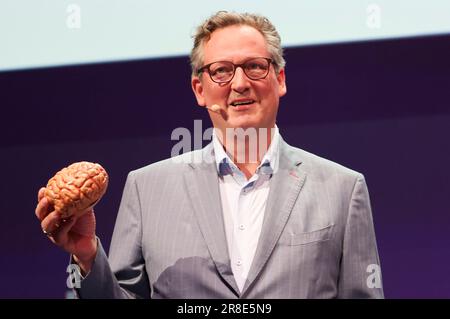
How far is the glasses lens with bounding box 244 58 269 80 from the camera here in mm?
1840

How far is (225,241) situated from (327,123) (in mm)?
1152

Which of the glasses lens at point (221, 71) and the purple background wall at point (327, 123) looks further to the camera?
the purple background wall at point (327, 123)

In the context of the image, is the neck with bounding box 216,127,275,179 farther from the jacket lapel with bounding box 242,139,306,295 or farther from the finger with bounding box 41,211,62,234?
the finger with bounding box 41,211,62,234

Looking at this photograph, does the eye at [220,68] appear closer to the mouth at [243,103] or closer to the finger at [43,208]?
the mouth at [243,103]

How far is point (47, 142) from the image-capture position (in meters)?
2.77

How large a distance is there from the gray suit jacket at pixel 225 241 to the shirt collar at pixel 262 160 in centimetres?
2

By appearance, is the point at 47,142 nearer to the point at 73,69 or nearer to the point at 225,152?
the point at 73,69

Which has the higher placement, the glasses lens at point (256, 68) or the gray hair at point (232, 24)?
the gray hair at point (232, 24)

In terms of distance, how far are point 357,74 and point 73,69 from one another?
42.5 inches

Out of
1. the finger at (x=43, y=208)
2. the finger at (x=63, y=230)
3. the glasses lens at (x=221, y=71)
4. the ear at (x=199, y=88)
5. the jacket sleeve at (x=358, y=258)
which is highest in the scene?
the glasses lens at (x=221, y=71)

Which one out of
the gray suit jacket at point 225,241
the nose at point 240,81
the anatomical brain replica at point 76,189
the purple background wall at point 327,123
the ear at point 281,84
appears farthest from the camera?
the purple background wall at point 327,123

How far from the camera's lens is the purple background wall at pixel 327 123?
2713 mm

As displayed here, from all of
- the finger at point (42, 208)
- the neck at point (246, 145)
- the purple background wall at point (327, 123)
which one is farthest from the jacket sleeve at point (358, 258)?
the purple background wall at point (327, 123)
